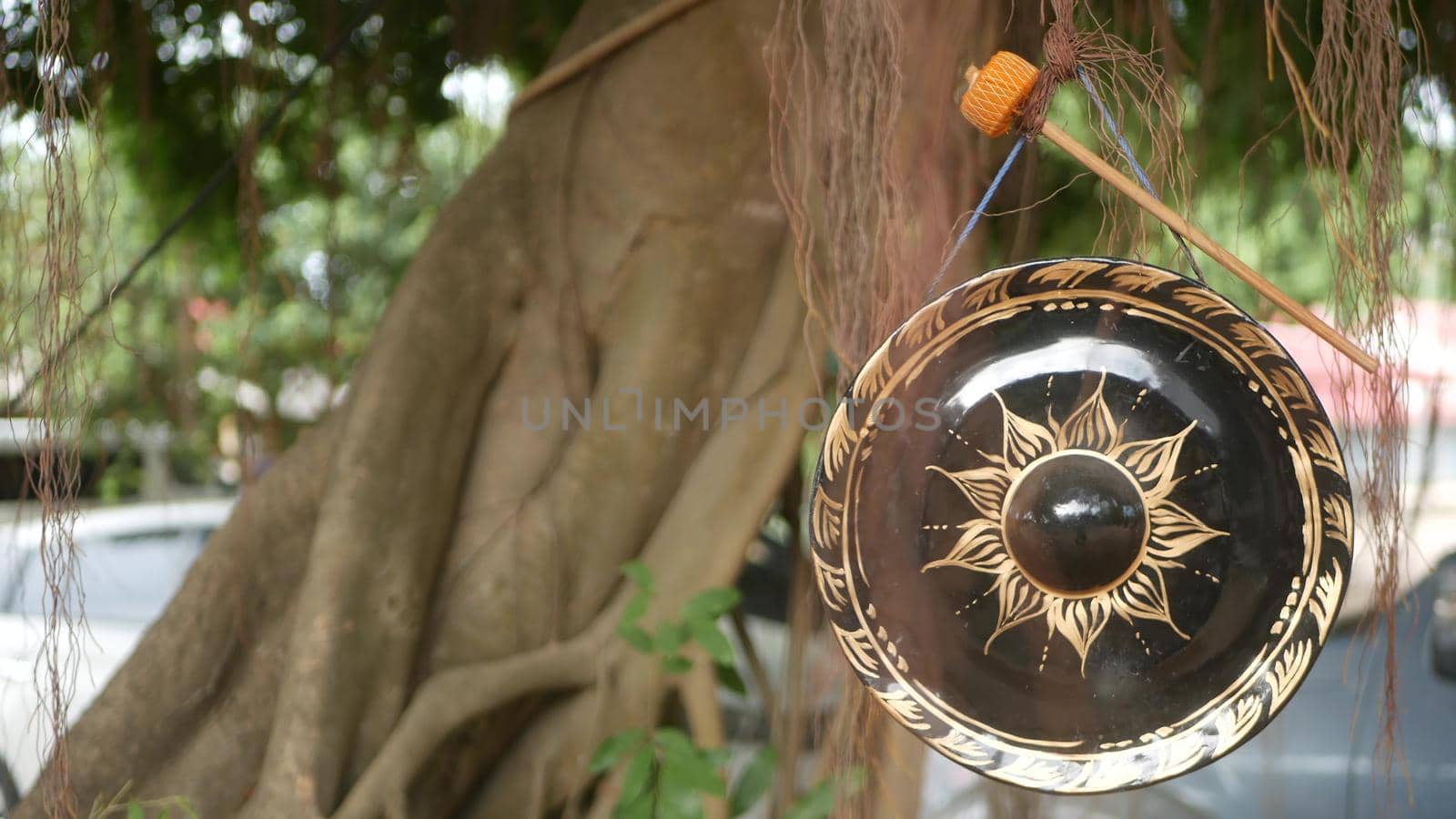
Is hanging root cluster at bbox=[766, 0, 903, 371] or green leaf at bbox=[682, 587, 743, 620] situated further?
green leaf at bbox=[682, 587, 743, 620]

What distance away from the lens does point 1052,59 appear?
40.0 inches

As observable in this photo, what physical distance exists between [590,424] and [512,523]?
0.61 ft

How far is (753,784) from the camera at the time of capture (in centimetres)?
163

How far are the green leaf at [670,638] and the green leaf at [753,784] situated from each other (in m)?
0.20

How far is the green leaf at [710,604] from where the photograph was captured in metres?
1.59

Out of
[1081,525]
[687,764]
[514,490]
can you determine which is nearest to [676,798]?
[687,764]

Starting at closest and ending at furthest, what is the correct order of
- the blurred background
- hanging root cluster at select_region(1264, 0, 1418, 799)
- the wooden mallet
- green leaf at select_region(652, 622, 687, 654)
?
the wooden mallet < hanging root cluster at select_region(1264, 0, 1418, 799) < green leaf at select_region(652, 622, 687, 654) < the blurred background

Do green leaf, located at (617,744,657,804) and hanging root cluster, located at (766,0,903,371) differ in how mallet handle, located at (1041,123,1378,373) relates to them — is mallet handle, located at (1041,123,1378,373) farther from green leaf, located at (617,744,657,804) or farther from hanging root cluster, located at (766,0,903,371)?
green leaf, located at (617,744,657,804)

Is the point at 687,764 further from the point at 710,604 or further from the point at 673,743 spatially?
the point at 710,604

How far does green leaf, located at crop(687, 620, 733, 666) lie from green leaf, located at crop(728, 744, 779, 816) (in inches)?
6.2

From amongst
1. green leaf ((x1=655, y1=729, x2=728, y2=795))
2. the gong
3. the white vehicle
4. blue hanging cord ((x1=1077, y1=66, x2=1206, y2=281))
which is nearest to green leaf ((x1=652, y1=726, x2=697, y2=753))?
green leaf ((x1=655, y1=729, x2=728, y2=795))

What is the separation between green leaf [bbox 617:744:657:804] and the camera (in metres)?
1.51

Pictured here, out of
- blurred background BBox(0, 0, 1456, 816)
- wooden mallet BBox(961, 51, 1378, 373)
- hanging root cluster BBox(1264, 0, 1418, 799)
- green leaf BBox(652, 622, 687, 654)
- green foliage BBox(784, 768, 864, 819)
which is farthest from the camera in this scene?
blurred background BBox(0, 0, 1456, 816)

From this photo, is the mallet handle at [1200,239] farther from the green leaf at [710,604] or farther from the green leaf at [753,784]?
the green leaf at [753,784]
